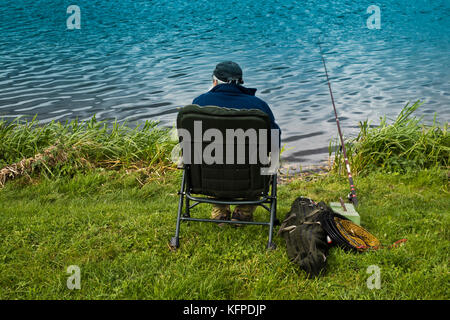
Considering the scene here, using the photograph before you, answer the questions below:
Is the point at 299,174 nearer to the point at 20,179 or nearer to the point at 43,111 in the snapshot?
the point at 20,179

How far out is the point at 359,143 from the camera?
6.33 meters

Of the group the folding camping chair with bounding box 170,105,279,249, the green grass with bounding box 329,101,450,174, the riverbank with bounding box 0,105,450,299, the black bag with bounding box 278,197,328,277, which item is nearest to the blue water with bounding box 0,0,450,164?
the green grass with bounding box 329,101,450,174

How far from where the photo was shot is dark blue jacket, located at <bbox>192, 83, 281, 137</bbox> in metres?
3.47

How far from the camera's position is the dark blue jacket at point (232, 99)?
347 centimetres

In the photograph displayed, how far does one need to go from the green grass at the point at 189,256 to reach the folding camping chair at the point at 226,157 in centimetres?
27

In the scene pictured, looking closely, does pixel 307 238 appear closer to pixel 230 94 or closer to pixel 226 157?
pixel 226 157

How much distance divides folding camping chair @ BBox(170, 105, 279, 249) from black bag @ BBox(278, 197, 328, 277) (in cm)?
18

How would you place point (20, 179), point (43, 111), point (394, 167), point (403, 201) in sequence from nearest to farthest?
point (403, 201)
point (20, 179)
point (394, 167)
point (43, 111)

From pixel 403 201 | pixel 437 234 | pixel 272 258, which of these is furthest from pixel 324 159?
pixel 272 258

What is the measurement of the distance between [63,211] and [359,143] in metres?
4.18

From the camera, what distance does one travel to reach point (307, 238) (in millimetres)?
3092

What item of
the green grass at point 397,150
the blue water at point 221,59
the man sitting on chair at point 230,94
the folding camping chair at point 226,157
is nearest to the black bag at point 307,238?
the folding camping chair at point 226,157

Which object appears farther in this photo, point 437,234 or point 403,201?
point 403,201

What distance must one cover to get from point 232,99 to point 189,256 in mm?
1270
